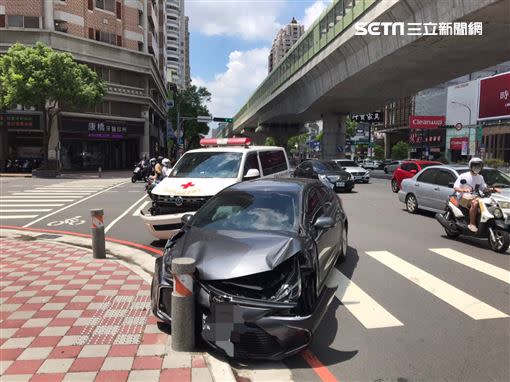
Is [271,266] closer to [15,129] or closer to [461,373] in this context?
[461,373]

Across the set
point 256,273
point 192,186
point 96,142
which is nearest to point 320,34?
point 192,186

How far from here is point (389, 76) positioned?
27.0m

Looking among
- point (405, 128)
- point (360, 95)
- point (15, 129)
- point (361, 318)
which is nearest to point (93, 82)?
point (15, 129)

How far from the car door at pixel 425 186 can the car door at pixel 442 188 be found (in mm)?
127

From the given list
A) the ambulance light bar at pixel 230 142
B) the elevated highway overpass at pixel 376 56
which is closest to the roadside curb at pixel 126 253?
the ambulance light bar at pixel 230 142

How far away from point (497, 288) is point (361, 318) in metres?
2.41

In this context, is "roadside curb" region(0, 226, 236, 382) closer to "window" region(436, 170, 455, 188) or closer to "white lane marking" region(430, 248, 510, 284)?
"white lane marking" region(430, 248, 510, 284)

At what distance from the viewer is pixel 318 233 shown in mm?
5266

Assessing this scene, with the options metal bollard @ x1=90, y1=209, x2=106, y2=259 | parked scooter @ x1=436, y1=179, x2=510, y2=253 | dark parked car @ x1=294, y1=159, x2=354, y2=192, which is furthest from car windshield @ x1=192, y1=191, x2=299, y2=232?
dark parked car @ x1=294, y1=159, x2=354, y2=192

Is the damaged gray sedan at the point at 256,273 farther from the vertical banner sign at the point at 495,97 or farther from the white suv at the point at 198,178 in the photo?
the vertical banner sign at the point at 495,97

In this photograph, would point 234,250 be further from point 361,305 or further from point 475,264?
point 475,264

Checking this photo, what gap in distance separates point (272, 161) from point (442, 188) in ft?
15.8

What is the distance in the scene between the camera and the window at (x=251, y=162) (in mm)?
9873

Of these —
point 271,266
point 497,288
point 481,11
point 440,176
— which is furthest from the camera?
point 481,11
